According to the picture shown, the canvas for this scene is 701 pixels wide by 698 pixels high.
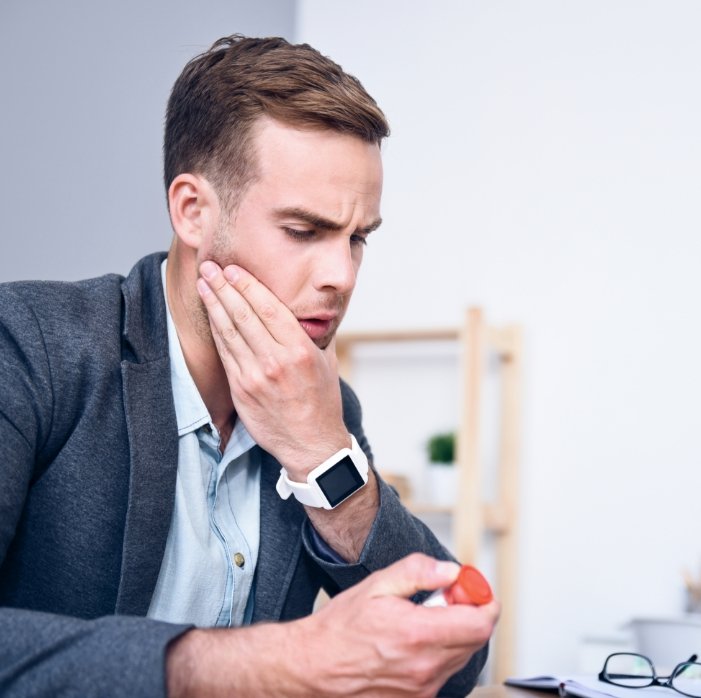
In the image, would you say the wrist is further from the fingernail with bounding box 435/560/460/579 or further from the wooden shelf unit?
the wooden shelf unit

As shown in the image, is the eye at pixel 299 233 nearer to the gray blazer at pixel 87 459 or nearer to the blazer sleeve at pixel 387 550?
the gray blazer at pixel 87 459

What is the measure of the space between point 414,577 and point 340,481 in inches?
17.4

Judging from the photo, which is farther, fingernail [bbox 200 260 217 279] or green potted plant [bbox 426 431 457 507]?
green potted plant [bbox 426 431 457 507]

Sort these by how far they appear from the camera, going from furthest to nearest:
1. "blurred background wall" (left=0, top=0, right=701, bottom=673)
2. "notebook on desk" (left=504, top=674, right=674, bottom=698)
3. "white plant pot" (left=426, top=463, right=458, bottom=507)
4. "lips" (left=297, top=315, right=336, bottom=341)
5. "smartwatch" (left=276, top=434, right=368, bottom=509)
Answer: "white plant pot" (left=426, top=463, right=458, bottom=507) < "blurred background wall" (left=0, top=0, right=701, bottom=673) < "lips" (left=297, top=315, right=336, bottom=341) < "smartwatch" (left=276, top=434, right=368, bottom=509) < "notebook on desk" (left=504, top=674, right=674, bottom=698)

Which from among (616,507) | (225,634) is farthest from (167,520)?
(616,507)

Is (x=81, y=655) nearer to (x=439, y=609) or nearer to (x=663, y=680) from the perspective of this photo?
(x=439, y=609)

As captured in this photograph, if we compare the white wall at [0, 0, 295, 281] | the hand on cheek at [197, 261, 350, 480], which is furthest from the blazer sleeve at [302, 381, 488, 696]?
the white wall at [0, 0, 295, 281]

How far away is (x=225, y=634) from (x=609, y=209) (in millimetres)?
2252

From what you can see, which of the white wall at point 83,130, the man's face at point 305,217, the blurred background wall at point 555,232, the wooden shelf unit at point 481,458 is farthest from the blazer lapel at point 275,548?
the wooden shelf unit at point 481,458

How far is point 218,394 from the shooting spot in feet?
4.27

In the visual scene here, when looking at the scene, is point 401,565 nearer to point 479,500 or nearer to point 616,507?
point 479,500

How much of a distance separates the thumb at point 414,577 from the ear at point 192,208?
27.5 inches

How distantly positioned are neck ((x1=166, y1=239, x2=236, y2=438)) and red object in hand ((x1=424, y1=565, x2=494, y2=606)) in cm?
63

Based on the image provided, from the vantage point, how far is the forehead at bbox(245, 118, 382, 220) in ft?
3.98
